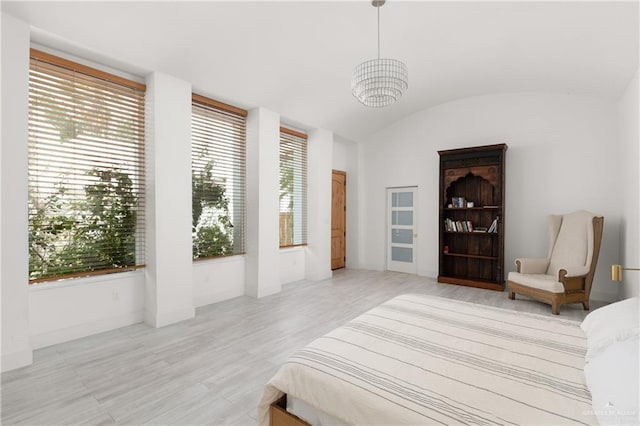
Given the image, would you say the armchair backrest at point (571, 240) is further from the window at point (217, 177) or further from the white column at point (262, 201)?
the window at point (217, 177)

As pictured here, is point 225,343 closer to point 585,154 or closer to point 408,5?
point 408,5

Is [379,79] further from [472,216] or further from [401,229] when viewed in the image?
[401,229]

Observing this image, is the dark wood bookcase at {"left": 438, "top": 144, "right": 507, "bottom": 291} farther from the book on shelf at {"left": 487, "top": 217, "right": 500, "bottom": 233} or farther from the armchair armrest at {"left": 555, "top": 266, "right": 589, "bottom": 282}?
the armchair armrest at {"left": 555, "top": 266, "right": 589, "bottom": 282}

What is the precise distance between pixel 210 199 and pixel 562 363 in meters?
4.19

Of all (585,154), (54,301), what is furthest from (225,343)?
(585,154)

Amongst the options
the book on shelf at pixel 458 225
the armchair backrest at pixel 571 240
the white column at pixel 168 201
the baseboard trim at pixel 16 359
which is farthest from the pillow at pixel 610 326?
the baseboard trim at pixel 16 359

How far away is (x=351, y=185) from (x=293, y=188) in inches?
74.5

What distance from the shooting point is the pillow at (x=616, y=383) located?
3.36 feet

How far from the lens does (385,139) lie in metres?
6.87

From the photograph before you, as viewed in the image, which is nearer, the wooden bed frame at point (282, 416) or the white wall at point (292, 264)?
the wooden bed frame at point (282, 416)

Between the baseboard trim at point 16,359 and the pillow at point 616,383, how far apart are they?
390 centimetres

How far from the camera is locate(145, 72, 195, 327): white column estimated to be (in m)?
3.62

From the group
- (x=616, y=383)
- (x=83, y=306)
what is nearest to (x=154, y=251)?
(x=83, y=306)

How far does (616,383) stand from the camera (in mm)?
1145
